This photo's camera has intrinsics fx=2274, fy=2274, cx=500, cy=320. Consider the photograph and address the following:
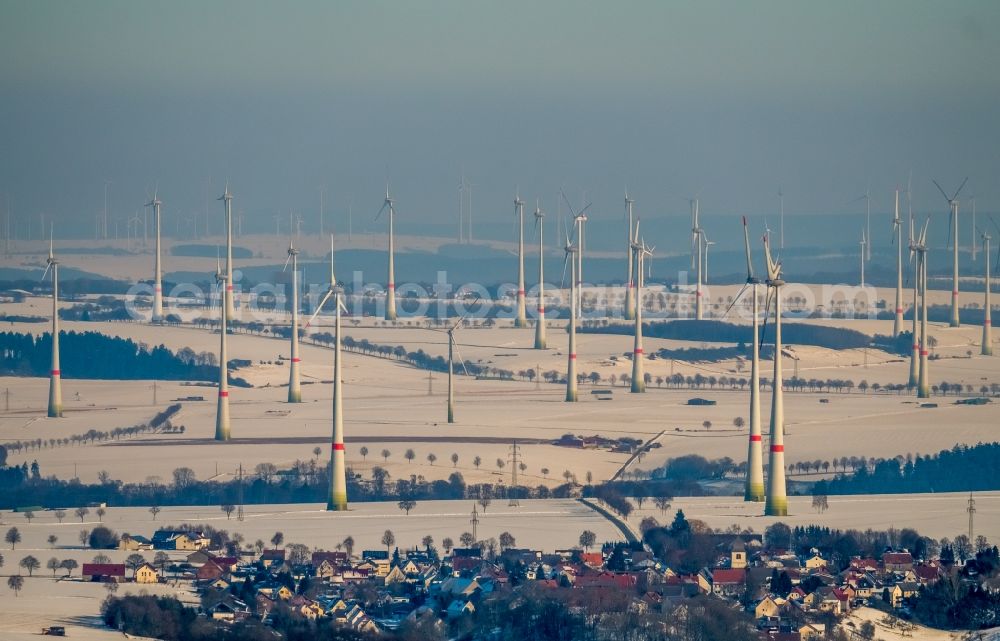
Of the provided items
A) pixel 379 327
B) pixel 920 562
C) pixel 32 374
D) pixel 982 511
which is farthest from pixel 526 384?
pixel 920 562

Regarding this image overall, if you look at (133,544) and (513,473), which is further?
(513,473)

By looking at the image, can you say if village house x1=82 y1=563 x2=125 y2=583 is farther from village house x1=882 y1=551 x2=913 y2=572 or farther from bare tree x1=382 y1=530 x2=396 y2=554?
village house x1=882 y1=551 x2=913 y2=572

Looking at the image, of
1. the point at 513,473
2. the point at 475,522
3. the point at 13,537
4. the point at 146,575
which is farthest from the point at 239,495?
the point at 146,575

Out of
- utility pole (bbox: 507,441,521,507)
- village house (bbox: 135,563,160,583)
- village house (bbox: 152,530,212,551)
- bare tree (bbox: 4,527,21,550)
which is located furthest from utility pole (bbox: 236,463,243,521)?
village house (bbox: 135,563,160,583)

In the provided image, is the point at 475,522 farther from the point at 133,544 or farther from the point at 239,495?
the point at 239,495

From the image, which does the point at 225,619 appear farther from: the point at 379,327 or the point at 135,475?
the point at 379,327

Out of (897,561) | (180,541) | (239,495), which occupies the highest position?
(239,495)

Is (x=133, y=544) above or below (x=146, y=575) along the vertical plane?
above

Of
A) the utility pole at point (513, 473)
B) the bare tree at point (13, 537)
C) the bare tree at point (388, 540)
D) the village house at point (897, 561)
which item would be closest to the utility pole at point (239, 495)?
the bare tree at point (388, 540)
